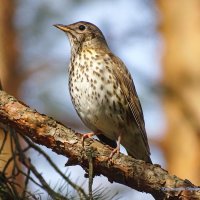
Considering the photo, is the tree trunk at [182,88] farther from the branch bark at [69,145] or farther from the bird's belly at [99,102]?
the branch bark at [69,145]

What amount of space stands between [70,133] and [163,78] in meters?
4.30

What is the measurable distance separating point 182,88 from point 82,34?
215 centimetres

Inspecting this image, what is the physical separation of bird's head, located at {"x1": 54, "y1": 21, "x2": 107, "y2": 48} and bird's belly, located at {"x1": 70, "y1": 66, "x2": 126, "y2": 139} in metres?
0.75

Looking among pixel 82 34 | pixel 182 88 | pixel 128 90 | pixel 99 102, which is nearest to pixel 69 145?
pixel 99 102

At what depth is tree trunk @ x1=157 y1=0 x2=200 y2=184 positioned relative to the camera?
7.69 meters

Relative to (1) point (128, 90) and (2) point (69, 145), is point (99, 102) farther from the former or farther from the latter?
(2) point (69, 145)

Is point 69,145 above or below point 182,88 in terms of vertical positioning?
below

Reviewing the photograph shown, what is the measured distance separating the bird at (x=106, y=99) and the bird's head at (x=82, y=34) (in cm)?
21

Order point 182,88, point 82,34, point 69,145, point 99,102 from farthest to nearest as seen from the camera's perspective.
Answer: point 182,88, point 82,34, point 99,102, point 69,145

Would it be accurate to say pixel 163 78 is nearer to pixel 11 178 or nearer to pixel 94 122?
pixel 94 122

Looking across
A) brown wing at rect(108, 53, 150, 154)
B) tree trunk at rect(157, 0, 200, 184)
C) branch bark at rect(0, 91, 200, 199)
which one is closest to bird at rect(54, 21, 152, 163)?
brown wing at rect(108, 53, 150, 154)

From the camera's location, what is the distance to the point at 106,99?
5312mm

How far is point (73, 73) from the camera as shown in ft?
17.9

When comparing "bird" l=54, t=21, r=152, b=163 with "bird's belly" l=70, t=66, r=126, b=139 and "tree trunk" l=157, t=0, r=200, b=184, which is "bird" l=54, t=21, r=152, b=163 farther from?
"tree trunk" l=157, t=0, r=200, b=184
